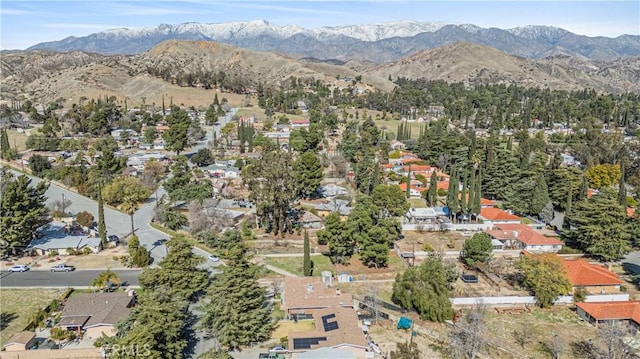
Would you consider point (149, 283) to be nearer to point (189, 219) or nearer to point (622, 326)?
point (189, 219)

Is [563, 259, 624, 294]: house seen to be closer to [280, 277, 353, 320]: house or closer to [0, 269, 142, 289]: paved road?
[280, 277, 353, 320]: house

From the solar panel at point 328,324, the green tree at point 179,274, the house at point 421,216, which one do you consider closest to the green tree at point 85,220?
the green tree at point 179,274

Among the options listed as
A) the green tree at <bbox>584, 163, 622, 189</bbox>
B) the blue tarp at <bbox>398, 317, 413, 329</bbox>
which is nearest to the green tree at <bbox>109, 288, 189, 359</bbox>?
the blue tarp at <bbox>398, 317, 413, 329</bbox>

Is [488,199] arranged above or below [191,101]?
→ below

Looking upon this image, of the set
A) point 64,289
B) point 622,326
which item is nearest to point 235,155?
point 64,289

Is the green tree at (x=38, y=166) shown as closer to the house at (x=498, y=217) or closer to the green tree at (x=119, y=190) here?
the green tree at (x=119, y=190)

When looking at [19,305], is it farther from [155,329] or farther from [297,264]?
[297,264]

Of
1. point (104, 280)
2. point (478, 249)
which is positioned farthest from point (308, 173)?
point (104, 280)
